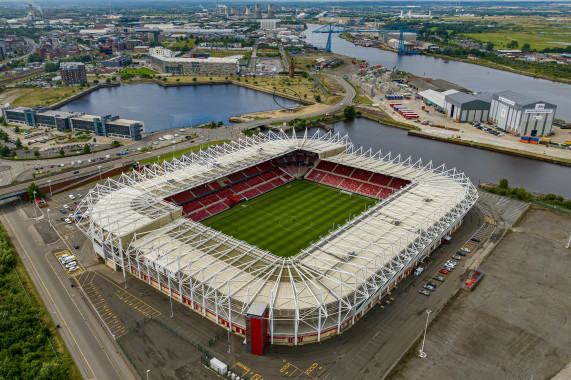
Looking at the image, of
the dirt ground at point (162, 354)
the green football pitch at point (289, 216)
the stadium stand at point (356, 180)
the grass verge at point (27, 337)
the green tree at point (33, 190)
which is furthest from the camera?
the stadium stand at point (356, 180)

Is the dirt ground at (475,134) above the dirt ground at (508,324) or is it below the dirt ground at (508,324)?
above

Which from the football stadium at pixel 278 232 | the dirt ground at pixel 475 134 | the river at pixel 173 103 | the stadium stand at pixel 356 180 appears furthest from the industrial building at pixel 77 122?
the dirt ground at pixel 475 134

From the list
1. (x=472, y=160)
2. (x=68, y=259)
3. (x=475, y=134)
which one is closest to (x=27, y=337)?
(x=68, y=259)

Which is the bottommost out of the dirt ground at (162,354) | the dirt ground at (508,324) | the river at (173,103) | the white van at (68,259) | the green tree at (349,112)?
the dirt ground at (162,354)

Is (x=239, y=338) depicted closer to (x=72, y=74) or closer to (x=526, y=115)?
(x=526, y=115)

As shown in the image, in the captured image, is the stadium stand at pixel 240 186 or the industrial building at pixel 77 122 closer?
the stadium stand at pixel 240 186

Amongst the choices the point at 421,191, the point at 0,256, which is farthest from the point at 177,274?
the point at 421,191

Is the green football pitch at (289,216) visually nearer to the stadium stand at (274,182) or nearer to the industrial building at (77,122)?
the stadium stand at (274,182)
